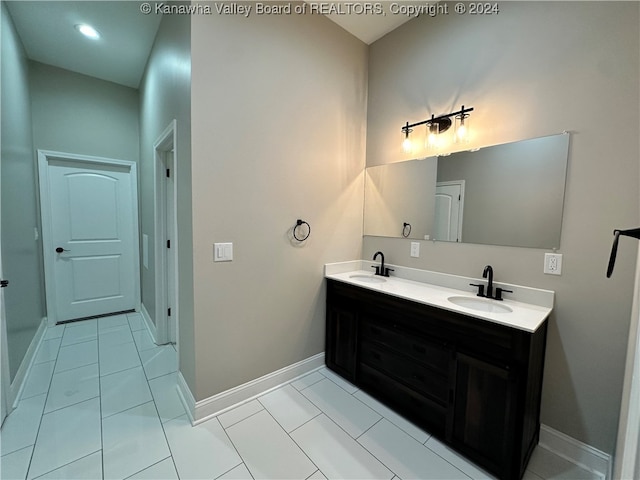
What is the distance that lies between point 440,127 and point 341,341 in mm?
1912

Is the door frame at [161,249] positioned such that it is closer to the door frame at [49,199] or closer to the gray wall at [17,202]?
the gray wall at [17,202]

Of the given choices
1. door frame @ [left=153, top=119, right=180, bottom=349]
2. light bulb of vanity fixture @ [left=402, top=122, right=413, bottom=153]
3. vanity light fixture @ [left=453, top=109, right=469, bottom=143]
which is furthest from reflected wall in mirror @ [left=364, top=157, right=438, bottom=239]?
door frame @ [left=153, top=119, right=180, bottom=349]

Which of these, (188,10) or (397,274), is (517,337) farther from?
(188,10)

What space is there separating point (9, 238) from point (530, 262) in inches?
144

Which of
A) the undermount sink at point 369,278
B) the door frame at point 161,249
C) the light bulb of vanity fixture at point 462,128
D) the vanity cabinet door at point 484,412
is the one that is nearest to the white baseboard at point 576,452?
the vanity cabinet door at point 484,412

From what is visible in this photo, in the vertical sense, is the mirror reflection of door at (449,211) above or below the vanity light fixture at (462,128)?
below

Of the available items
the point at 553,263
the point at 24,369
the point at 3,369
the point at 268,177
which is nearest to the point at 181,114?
the point at 268,177

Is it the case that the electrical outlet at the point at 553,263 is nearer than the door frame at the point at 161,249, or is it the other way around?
the electrical outlet at the point at 553,263

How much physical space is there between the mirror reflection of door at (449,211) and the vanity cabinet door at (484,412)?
91 centimetres

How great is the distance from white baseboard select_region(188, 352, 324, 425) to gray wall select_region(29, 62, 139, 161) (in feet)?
10.3

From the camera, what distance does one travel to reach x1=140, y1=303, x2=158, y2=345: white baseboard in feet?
9.67

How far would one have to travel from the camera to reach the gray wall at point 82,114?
3.07 m

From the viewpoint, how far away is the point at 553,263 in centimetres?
163

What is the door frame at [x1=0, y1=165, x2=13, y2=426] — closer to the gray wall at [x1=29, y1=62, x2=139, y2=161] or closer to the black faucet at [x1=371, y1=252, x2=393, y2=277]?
the gray wall at [x1=29, y1=62, x2=139, y2=161]
